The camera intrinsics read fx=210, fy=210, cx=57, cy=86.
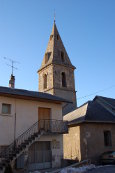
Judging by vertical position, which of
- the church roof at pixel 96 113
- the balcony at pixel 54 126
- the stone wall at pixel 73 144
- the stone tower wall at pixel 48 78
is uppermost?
the stone tower wall at pixel 48 78

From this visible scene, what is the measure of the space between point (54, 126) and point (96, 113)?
5871mm

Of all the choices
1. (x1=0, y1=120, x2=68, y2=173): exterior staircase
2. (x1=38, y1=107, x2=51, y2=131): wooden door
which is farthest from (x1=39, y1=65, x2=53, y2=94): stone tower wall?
(x1=0, y1=120, x2=68, y2=173): exterior staircase

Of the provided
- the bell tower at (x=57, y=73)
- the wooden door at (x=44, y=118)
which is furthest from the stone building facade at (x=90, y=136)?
the bell tower at (x=57, y=73)

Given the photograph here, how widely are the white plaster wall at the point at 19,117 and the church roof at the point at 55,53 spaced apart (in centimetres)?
2019

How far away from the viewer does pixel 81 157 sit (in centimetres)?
1823

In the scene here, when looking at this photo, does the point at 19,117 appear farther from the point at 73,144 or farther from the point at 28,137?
the point at 73,144

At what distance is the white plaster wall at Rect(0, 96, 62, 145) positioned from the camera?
15.2m

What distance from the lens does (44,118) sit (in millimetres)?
17625

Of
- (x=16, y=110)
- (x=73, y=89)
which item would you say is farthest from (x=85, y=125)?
(x=73, y=89)

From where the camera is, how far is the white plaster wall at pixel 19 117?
15.2 meters

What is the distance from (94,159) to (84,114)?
4092 mm

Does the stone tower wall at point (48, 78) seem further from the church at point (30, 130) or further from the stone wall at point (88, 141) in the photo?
the church at point (30, 130)

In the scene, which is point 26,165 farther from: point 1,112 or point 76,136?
point 76,136

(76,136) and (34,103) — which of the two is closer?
(34,103)
